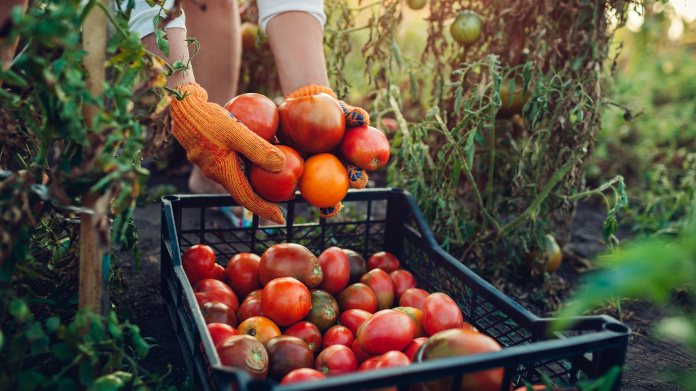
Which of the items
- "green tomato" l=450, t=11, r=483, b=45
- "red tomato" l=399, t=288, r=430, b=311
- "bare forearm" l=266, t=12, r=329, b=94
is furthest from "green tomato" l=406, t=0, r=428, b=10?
"red tomato" l=399, t=288, r=430, b=311

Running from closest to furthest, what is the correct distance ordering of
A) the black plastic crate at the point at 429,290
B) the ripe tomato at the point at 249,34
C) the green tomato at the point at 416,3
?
the black plastic crate at the point at 429,290
the green tomato at the point at 416,3
the ripe tomato at the point at 249,34

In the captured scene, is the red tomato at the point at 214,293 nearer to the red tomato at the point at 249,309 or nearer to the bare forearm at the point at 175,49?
the red tomato at the point at 249,309

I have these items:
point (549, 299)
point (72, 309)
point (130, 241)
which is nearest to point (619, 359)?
point (549, 299)

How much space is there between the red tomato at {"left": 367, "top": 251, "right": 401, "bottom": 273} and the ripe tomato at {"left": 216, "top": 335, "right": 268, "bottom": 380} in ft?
2.32

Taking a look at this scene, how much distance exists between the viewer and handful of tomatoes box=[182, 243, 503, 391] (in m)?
1.16

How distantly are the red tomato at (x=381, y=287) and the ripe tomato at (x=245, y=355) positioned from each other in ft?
1.76

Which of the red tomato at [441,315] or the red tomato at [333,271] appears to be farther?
the red tomato at [333,271]

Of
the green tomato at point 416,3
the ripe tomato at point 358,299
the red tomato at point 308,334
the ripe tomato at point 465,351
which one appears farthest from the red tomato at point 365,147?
the green tomato at point 416,3

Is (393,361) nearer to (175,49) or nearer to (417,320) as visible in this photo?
(417,320)

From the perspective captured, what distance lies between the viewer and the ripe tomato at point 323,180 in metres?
1.46

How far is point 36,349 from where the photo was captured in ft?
3.00

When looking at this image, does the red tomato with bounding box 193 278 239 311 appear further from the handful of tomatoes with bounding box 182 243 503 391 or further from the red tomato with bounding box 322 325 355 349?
the red tomato with bounding box 322 325 355 349

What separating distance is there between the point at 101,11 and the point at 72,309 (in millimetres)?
885

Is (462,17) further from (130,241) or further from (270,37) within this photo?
(130,241)
